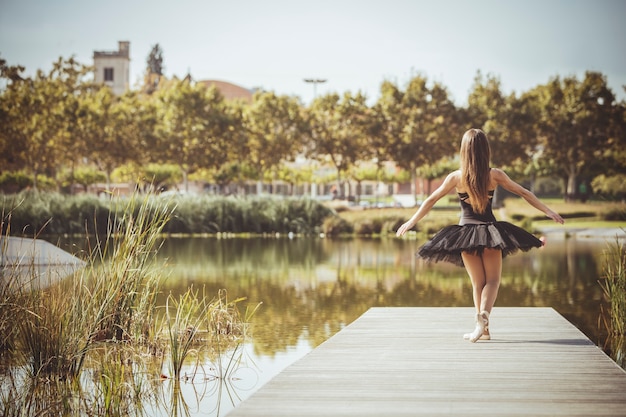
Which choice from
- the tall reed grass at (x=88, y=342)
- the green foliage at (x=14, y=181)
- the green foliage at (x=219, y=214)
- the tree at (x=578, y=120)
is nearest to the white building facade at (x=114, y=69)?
the green foliage at (x=14, y=181)

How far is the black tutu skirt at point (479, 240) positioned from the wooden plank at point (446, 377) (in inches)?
19.9

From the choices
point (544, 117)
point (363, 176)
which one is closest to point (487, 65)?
point (544, 117)

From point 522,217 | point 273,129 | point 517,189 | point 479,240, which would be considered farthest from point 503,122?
point 479,240

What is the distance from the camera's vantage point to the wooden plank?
11.9ft

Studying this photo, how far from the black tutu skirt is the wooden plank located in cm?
51

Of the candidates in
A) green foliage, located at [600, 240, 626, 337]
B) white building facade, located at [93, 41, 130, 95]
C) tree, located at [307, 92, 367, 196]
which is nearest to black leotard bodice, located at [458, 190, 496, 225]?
green foliage, located at [600, 240, 626, 337]

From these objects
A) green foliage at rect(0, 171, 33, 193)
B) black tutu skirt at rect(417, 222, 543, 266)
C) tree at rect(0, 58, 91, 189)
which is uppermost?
tree at rect(0, 58, 91, 189)

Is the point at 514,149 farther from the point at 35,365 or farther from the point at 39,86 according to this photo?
the point at 35,365

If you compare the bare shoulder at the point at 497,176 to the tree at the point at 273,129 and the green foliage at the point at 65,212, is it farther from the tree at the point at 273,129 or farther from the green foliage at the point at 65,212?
the tree at the point at 273,129

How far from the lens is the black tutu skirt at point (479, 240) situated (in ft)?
16.7

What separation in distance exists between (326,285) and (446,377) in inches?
270

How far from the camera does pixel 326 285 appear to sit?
1105 centimetres

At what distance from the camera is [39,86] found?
29.8 meters

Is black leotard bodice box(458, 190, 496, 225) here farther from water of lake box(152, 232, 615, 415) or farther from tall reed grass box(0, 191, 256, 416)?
tall reed grass box(0, 191, 256, 416)
